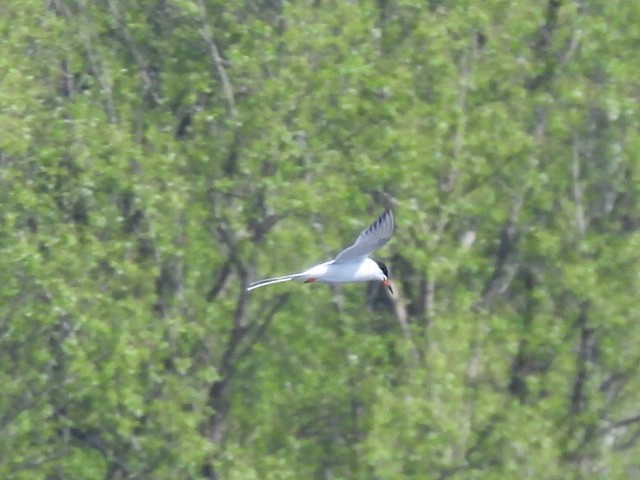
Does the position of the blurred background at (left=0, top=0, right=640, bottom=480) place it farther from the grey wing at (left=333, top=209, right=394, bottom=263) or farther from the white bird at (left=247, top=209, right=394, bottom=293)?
the grey wing at (left=333, top=209, right=394, bottom=263)

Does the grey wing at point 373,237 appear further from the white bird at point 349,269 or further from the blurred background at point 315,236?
the blurred background at point 315,236

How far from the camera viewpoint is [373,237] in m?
17.7

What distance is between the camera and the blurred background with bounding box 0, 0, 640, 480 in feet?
72.6

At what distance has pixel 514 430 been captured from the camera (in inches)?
918

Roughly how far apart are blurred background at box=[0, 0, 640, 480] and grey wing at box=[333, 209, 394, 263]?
12.2 feet

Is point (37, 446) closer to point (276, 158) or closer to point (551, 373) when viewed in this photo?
point (276, 158)

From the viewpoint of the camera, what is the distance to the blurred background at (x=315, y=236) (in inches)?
872

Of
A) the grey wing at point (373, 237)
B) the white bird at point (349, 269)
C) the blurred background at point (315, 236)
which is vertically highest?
the grey wing at point (373, 237)

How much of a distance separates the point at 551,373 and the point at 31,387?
6002 millimetres

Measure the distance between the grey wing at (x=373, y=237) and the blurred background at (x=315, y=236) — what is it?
3713 mm

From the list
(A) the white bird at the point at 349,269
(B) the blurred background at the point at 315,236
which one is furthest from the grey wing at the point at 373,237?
(B) the blurred background at the point at 315,236

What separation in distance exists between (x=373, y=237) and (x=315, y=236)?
4.59 metres

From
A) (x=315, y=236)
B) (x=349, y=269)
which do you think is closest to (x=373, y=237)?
(x=349, y=269)

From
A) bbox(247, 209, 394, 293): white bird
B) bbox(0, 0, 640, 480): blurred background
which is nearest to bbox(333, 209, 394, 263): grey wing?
bbox(247, 209, 394, 293): white bird
